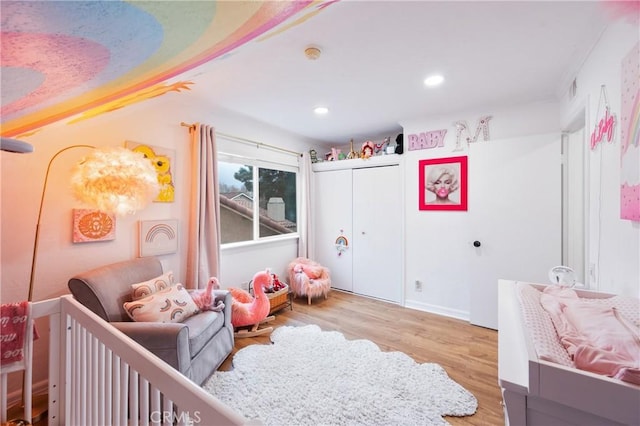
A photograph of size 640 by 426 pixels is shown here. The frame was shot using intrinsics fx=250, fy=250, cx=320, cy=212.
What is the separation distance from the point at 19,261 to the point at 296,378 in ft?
6.63

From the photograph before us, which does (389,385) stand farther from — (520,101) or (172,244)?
(520,101)

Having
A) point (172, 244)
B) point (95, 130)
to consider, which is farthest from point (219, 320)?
point (95, 130)

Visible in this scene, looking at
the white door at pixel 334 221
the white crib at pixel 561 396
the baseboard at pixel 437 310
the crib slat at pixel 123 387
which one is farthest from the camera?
the white door at pixel 334 221

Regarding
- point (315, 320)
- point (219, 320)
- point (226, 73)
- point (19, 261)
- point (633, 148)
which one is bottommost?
point (315, 320)

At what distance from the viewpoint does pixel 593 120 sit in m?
1.57

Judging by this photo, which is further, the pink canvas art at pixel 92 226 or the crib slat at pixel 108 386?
the pink canvas art at pixel 92 226

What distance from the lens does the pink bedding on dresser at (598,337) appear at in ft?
2.13

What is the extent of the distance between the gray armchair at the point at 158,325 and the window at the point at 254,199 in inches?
43.3

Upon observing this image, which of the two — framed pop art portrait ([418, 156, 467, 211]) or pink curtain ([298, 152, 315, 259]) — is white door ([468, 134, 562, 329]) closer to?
framed pop art portrait ([418, 156, 467, 211])

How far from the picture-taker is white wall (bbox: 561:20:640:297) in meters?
1.17

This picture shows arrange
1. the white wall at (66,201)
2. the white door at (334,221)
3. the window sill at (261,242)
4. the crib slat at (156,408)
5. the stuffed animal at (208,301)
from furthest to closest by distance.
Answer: the white door at (334,221) < the window sill at (261,242) < the stuffed animal at (208,301) < the white wall at (66,201) < the crib slat at (156,408)

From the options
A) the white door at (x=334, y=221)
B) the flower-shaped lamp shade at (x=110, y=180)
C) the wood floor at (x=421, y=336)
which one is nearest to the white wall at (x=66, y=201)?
the flower-shaped lamp shade at (x=110, y=180)

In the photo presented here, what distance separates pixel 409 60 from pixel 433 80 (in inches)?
17.4

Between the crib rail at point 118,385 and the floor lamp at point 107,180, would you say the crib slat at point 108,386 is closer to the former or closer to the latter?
the crib rail at point 118,385
